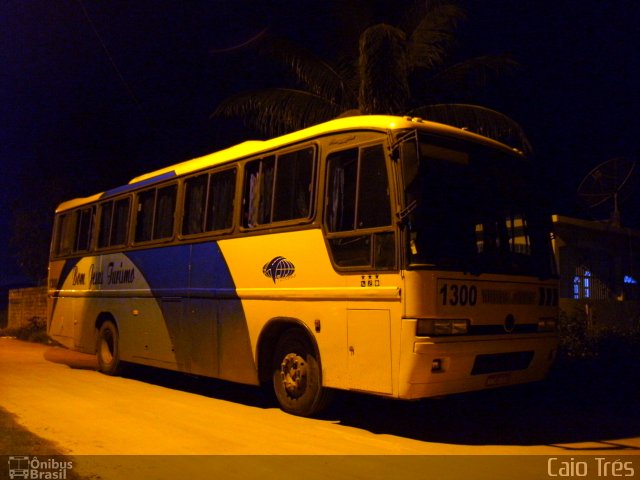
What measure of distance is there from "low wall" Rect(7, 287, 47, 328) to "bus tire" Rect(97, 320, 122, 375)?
12349 mm

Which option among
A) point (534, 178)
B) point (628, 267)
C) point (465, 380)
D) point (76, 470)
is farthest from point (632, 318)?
point (76, 470)

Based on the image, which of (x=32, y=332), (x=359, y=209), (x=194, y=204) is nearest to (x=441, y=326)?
(x=359, y=209)

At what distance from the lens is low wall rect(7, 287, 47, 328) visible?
23.9 metres

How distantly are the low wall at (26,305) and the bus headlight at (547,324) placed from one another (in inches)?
786

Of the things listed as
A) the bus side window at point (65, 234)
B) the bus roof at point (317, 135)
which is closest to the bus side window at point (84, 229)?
the bus side window at point (65, 234)

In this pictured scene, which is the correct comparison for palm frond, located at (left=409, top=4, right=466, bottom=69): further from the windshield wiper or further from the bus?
the windshield wiper

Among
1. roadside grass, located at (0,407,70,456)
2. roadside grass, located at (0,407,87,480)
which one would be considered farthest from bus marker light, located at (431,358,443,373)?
roadside grass, located at (0,407,70,456)

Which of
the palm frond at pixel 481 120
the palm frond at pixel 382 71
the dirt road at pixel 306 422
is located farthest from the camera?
the palm frond at pixel 481 120

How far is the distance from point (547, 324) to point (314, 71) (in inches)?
342

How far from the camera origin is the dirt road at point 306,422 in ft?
21.4

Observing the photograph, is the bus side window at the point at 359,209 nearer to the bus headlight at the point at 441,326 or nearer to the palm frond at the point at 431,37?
the bus headlight at the point at 441,326

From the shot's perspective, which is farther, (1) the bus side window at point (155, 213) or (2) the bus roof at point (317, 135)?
(1) the bus side window at point (155, 213)

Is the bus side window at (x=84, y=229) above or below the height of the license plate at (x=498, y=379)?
above

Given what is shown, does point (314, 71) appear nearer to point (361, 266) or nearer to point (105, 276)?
point (105, 276)
